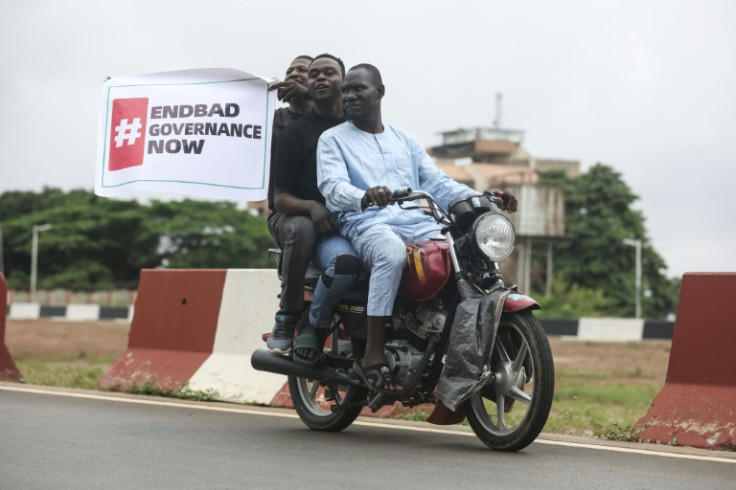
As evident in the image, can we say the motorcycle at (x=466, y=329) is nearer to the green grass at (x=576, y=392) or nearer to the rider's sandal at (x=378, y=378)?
the rider's sandal at (x=378, y=378)

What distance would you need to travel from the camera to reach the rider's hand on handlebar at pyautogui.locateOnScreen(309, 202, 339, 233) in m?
6.70

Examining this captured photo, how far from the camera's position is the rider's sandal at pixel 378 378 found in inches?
247

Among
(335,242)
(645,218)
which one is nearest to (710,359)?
(335,242)

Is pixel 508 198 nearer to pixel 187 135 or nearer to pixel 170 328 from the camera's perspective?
pixel 187 135

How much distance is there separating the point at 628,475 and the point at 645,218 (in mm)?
79062

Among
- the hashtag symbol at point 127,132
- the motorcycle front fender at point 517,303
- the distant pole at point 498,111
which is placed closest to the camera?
the motorcycle front fender at point 517,303

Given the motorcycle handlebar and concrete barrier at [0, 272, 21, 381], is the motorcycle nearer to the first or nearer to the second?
the motorcycle handlebar

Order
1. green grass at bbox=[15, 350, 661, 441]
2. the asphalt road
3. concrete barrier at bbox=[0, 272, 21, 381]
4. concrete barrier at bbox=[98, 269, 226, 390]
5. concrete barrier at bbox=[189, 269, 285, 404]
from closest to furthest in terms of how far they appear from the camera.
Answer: the asphalt road → green grass at bbox=[15, 350, 661, 441] → concrete barrier at bbox=[189, 269, 285, 404] → concrete barrier at bbox=[98, 269, 226, 390] → concrete barrier at bbox=[0, 272, 21, 381]

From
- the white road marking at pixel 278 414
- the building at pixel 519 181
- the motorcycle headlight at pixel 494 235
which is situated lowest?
the white road marking at pixel 278 414

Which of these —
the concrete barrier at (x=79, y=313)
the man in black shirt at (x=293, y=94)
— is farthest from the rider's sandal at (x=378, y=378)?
the concrete barrier at (x=79, y=313)

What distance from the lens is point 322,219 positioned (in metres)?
6.70

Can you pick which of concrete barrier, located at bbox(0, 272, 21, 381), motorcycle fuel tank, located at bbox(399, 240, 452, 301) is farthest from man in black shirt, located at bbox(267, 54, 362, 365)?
concrete barrier, located at bbox(0, 272, 21, 381)

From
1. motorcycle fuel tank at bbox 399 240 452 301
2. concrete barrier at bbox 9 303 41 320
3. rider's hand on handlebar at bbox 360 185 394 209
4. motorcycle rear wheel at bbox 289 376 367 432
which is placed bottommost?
concrete barrier at bbox 9 303 41 320

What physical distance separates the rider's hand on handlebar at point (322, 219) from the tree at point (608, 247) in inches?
2812
